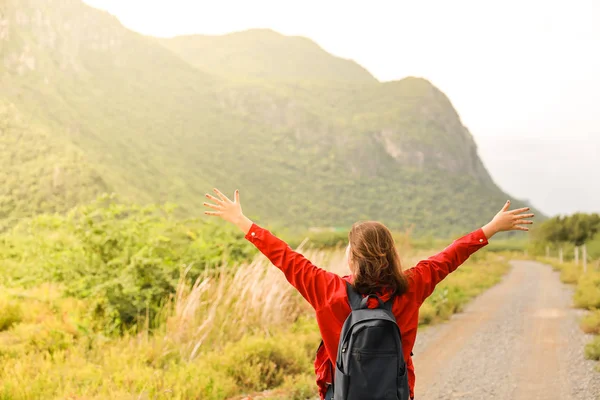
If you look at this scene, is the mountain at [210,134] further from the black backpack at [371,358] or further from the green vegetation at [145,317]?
the black backpack at [371,358]

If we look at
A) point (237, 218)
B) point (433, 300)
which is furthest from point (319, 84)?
point (237, 218)

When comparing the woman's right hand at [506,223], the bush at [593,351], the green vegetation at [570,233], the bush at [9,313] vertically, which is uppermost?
the woman's right hand at [506,223]

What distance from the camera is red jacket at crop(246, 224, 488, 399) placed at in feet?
10.2

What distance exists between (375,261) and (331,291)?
28 cm

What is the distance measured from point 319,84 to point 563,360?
157 metres

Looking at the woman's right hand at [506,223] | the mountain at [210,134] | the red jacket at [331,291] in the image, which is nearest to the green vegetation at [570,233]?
the woman's right hand at [506,223]

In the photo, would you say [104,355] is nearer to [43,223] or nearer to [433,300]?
[43,223]

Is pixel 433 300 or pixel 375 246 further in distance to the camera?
pixel 433 300

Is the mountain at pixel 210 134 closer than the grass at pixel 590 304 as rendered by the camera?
No

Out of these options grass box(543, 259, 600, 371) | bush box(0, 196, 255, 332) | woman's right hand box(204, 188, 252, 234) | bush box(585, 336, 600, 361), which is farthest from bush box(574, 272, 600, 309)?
woman's right hand box(204, 188, 252, 234)

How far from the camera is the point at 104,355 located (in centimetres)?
753

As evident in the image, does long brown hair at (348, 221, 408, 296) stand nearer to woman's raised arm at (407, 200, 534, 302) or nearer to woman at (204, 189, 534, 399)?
woman at (204, 189, 534, 399)

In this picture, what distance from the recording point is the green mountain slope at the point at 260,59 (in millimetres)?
176625

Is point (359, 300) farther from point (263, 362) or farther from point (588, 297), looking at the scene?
point (588, 297)
